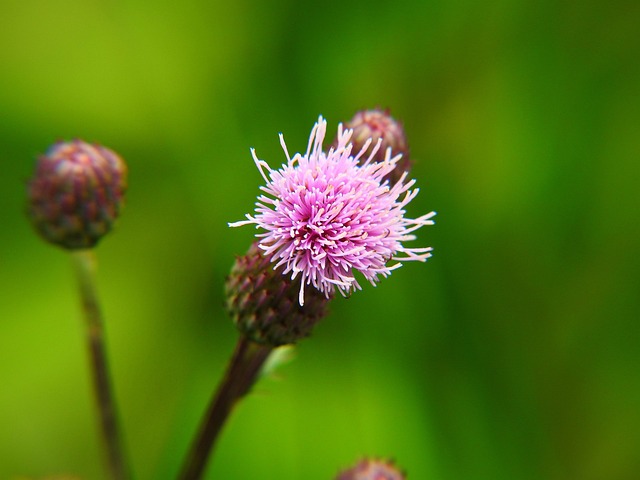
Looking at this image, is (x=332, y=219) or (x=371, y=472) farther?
(x=371, y=472)

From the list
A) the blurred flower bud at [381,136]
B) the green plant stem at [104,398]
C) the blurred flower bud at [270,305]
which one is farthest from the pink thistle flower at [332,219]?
the green plant stem at [104,398]

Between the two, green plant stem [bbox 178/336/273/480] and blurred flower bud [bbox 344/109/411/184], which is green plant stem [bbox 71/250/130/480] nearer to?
green plant stem [bbox 178/336/273/480]

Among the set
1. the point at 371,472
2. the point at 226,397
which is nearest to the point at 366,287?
the point at 371,472

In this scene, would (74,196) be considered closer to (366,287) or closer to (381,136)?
(381,136)

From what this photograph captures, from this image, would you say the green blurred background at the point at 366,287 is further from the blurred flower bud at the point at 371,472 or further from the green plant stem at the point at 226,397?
the green plant stem at the point at 226,397

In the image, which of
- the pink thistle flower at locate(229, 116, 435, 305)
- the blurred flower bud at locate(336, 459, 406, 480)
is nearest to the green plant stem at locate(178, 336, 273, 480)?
the pink thistle flower at locate(229, 116, 435, 305)

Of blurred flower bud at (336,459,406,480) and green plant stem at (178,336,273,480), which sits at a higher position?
green plant stem at (178,336,273,480)

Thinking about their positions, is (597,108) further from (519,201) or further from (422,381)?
(422,381)
